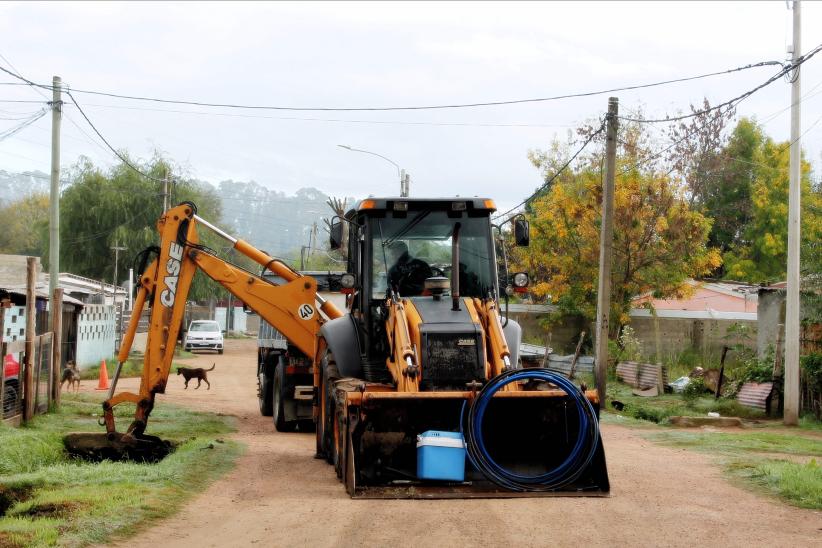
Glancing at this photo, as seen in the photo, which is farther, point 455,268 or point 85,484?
point 455,268

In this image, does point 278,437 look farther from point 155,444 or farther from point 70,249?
point 70,249

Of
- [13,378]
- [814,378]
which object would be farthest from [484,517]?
[814,378]

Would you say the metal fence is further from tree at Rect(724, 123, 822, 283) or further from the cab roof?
tree at Rect(724, 123, 822, 283)

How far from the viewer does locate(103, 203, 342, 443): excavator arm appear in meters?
15.2

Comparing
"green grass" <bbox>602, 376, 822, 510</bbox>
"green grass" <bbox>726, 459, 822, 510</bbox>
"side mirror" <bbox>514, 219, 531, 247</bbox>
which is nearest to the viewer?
"green grass" <bbox>726, 459, 822, 510</bbox>

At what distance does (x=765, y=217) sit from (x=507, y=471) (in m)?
45.9

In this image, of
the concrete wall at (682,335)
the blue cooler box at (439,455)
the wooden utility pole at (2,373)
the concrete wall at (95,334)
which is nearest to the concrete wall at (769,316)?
the concrete wall at (682,335)

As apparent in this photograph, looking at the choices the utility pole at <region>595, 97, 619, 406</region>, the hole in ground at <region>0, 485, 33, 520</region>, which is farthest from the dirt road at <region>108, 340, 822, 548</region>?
the utility pole at <region>595, 97, 619, 406</region>

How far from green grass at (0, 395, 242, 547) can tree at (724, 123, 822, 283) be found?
134 feet

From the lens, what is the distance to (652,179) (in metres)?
37.3

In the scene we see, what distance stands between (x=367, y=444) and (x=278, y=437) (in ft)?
23.7

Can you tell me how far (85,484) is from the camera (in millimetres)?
11070

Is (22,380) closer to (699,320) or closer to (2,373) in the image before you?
(2,373)

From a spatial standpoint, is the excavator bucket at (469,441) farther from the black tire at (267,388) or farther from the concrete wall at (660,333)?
the concrete wall at (660,333)
